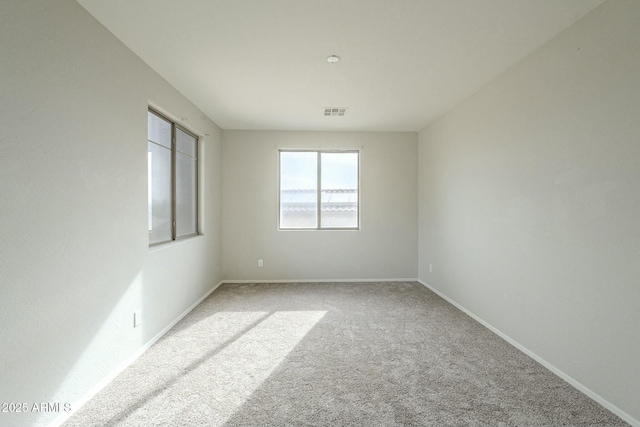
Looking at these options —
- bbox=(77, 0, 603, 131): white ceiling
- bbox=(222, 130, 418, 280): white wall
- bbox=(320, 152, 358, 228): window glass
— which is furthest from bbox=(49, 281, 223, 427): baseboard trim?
bbox=(320, 152, 358, 228): window glass

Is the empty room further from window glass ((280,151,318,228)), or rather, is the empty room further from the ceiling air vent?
window glass ((280,151,318,228))

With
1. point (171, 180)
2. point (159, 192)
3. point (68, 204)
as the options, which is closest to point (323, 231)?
point (171, 180)

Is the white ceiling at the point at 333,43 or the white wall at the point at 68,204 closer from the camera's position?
the white wall at the point at 68,204

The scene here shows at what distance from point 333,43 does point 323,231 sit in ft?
10.4

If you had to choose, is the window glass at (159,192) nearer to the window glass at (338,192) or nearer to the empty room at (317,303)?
the empty room at (317,303)

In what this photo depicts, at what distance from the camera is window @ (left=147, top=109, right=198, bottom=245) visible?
297 cm

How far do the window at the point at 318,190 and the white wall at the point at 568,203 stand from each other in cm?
212

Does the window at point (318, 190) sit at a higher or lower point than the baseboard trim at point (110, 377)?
higher

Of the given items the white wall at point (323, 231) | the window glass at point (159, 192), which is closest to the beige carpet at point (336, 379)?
the window glass at point (159, 192)

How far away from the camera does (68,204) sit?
180 centimetres

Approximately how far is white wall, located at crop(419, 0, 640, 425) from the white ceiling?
0.26 metres

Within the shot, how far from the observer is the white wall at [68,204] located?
4.83 feet

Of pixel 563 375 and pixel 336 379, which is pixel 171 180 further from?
pixel 563 375

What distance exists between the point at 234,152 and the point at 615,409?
5.02 m
